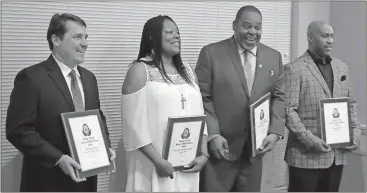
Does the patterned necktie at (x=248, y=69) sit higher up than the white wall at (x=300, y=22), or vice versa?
the white wall at (x=300, y=22)

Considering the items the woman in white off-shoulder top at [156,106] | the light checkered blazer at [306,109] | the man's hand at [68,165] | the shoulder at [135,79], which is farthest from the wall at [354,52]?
the man's hand at [68,165]

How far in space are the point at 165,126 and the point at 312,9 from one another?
81.8 inches

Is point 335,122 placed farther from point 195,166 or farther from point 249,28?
point 195,166

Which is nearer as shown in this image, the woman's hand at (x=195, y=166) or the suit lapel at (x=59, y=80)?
the suit lapel at (x=59, y=80)

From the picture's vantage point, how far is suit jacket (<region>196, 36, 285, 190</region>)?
2752 mm

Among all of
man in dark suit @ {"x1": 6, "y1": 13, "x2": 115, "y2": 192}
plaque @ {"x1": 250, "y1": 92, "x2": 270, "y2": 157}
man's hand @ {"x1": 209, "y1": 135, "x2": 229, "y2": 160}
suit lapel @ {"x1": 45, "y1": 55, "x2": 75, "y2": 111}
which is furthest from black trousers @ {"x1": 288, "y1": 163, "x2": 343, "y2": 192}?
suit lapel @ {"x1": 45, "y1": 55, "x2": 75, "y2": 111}

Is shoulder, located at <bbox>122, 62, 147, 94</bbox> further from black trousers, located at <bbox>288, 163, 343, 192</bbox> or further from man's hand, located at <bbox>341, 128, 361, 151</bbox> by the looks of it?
man's hand, located at <bbox>341, 128, 361, 151</bbox>

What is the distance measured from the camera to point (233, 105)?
9.09 ft

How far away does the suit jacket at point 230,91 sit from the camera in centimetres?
275

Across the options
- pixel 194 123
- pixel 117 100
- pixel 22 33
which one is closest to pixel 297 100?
pixel 194 123

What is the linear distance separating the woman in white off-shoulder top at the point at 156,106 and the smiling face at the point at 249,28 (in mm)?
444

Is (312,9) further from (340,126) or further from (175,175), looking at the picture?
(175,175)

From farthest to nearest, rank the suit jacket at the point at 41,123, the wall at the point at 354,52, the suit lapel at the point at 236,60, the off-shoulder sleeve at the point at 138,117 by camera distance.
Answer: the wall at the point at 354,52 < the suit lapel at the point at 236,60 < the off-shoulder sleeve at the point at 138,117 < the suit jacket at the point at 41,123

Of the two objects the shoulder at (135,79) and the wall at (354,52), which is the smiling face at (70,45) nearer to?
the shoulder at (135,79)
